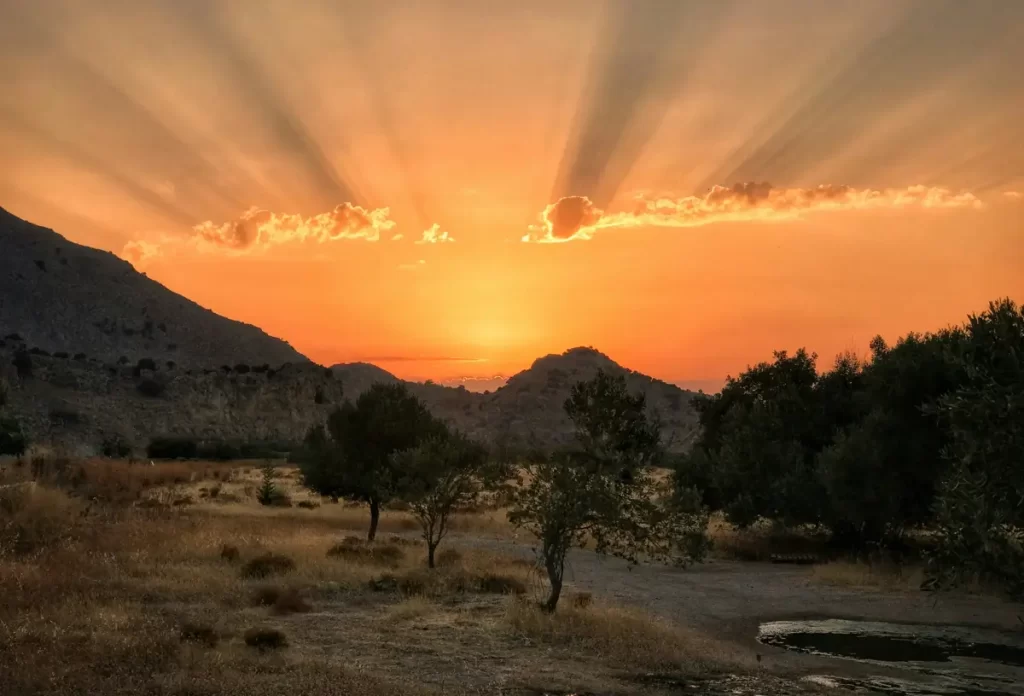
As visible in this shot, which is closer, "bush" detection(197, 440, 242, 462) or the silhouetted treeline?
the silhouetted treeline

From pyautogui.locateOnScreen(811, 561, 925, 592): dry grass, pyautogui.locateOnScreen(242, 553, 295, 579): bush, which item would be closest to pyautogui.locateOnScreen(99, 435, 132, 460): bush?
pyautogui.locateOnScreen(242, 553, 295, 579): bush

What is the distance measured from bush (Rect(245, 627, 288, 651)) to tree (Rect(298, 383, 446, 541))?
64.5 ft

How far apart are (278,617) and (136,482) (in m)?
40.2

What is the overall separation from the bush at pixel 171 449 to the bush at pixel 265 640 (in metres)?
77.9

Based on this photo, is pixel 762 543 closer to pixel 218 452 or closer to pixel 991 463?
pixel 991 463

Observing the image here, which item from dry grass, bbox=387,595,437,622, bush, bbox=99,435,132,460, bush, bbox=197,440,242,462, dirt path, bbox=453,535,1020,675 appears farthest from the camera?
bush, bbox=197,440,242,462

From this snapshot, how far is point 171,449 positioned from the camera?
284 ft

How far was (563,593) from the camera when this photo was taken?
24969 mm

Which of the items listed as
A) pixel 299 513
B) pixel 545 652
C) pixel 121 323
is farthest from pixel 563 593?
pixel 121 323

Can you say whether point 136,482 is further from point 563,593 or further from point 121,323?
point 121,323

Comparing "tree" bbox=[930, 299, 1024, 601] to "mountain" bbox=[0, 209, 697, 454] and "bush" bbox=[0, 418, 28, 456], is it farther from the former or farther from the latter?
"bush" bbox=[0, 418, 28, 456]

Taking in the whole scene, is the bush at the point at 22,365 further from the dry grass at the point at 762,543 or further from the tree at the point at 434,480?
the dry grass at the point at 762,543

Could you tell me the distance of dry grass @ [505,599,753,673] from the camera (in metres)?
16.9

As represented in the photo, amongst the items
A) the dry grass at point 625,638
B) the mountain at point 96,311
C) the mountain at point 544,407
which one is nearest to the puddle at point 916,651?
the dry grass at point 625,638
